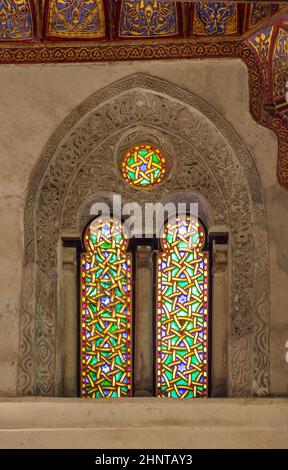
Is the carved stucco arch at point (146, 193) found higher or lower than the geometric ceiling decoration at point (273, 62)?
lower

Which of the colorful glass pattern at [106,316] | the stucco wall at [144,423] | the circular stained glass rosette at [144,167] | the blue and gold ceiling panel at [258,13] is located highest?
the blue and gold ceiling panel at [258,13]

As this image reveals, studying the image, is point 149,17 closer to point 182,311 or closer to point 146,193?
point 146,193

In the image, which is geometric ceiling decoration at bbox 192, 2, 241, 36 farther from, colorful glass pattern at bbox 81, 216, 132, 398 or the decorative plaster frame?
colorful glass pattern at bbox 81, 216, 132, 398

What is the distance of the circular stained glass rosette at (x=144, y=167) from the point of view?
11.2 m

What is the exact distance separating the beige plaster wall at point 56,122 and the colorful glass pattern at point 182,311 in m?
0.63

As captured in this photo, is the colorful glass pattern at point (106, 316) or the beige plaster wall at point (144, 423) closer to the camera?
the beige plaster wall at point (144, 423)

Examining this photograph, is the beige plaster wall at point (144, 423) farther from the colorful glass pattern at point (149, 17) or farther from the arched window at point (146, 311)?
the colorful glass pattern at point (149, 17)

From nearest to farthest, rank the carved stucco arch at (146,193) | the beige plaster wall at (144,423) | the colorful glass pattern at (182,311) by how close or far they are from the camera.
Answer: the beige plaster wall at (144,423) < the carved stucco arch at (146,193) < the colorful glass pattern at (182,311)

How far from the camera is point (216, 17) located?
11031 mm

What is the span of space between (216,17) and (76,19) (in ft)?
3.42

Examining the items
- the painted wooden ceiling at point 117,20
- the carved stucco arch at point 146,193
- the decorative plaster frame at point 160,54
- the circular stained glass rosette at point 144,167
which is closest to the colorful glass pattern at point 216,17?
the painted wooden ceiling at point 117,20

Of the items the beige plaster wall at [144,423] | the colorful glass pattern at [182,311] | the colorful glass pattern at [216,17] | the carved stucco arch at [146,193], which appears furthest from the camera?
the colorful glass pattern at [216,17]
